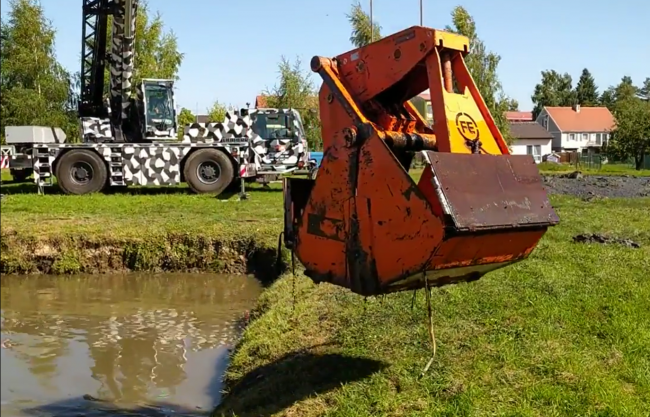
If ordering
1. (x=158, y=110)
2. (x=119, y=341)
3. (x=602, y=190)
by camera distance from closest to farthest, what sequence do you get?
(x=119, y=341) → (x=158, y=110) → (x=602, y=190)

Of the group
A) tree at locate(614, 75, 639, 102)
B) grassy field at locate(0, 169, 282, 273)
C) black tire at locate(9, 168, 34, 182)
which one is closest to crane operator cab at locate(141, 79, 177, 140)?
black tire at locate(9, 168, 34, 182)

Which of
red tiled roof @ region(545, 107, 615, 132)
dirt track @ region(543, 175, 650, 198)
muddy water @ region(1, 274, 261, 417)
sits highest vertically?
red tiled roof @ region(545, 107, 615, 132)

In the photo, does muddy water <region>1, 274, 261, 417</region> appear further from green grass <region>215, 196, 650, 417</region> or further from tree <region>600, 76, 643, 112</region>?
tree <region>600, 76, 643, 112</region>

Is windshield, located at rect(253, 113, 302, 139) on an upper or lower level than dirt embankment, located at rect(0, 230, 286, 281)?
upper

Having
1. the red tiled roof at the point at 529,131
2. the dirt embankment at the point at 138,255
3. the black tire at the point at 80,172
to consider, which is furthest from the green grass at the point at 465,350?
the red tiled roof at the point at 529,131

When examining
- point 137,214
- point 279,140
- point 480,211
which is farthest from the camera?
point 279,140

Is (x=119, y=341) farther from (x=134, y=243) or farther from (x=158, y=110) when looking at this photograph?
(x=158, y=110)

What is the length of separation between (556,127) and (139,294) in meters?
70.4

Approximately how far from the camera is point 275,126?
18.1 metres

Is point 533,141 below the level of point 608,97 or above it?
below

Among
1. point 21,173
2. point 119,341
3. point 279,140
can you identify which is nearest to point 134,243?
point 119,341

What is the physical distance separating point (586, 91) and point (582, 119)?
24.2 metres

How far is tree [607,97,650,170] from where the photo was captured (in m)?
47.8

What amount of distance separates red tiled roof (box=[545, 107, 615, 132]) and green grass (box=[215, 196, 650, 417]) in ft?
231
